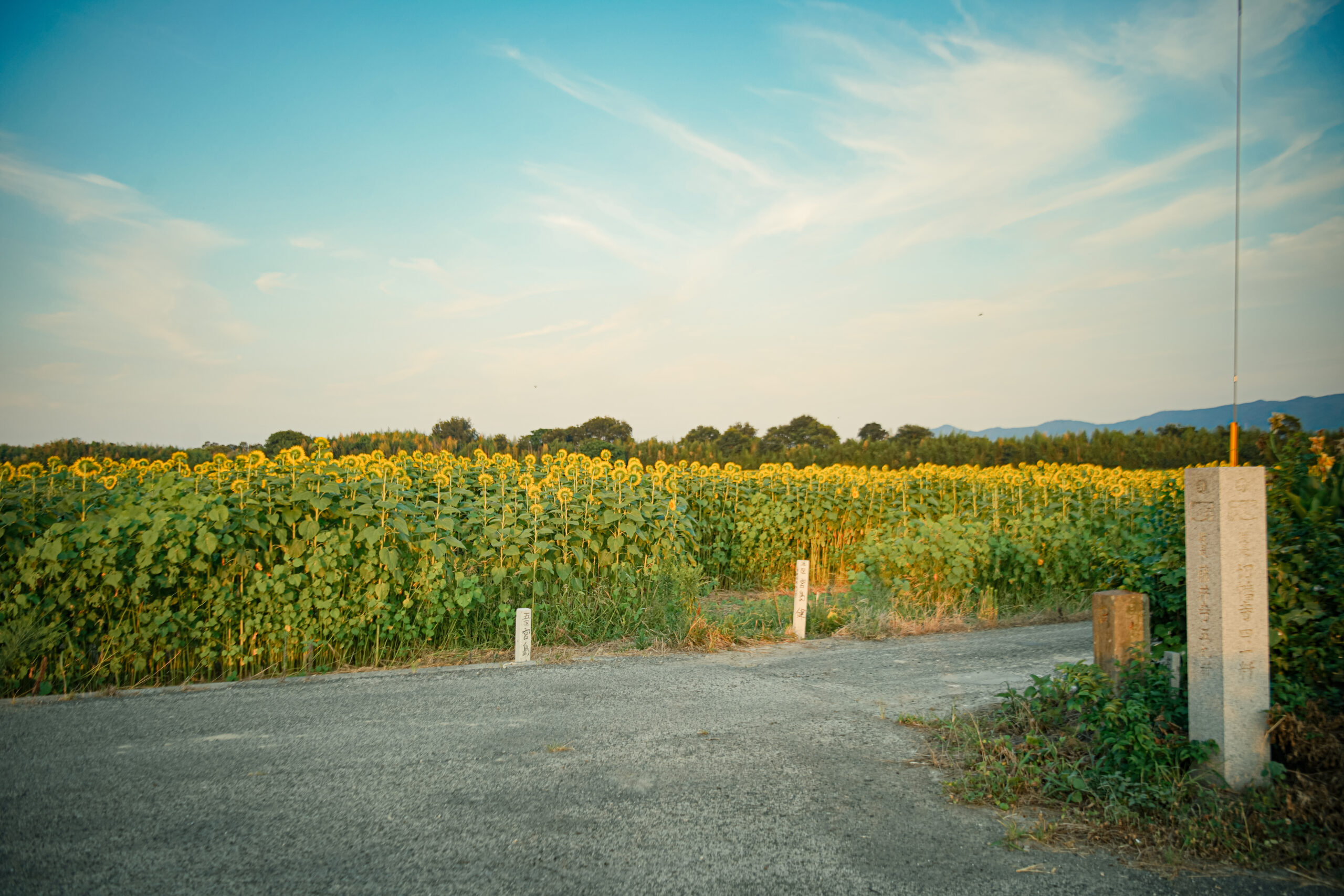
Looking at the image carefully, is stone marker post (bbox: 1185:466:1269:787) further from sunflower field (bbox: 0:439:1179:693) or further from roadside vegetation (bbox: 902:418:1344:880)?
sunflower field (bbox: 0:439:1179:693)

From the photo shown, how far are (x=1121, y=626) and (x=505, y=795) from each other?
12.3ft

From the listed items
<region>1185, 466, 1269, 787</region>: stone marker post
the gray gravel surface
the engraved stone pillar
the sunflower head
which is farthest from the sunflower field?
<region>1185, 466, 1269, 787</region>: stone marker post

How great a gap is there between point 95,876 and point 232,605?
11.2 ft

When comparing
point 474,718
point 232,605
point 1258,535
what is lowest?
point 474,718

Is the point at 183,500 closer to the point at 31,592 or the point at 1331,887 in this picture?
the point at 31,592

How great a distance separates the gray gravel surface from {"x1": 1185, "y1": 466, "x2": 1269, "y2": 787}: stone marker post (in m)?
0.80

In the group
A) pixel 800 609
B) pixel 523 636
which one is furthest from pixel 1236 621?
pixel 523 636

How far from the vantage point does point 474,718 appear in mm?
5129

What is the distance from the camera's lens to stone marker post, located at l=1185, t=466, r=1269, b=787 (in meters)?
3.67

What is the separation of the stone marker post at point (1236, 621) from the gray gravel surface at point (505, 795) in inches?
31.6

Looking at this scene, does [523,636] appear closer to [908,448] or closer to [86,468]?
[86,468]

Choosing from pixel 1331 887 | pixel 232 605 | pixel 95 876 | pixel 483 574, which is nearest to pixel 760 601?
pixel 483 574

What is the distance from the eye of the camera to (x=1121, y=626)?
446 centimetres

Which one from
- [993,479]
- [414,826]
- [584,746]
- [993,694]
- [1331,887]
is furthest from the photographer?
[993,479]
